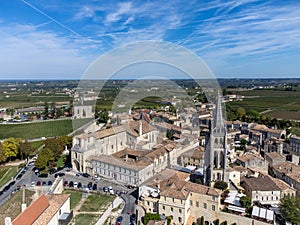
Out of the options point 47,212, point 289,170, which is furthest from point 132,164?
point 289,170

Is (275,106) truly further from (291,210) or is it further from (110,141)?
(291,210)

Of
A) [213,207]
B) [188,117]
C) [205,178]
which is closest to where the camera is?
[213,207]

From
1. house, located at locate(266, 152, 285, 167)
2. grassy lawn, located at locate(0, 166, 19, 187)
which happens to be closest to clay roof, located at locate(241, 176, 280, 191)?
house, located at locate(266, 152, 285, 167)

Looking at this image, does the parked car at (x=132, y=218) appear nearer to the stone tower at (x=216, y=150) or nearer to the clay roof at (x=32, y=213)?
the clay roof at (x=32, y=213)

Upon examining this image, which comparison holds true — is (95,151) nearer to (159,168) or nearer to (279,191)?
(159,168)

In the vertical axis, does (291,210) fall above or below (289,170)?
above

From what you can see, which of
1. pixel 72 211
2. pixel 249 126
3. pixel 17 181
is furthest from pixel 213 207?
pixel 249 126

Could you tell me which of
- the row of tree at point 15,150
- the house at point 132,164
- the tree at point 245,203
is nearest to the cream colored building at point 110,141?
the house at point 132,164

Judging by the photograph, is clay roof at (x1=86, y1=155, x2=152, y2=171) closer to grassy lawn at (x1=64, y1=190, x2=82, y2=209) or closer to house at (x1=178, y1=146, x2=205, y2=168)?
grassy lawn at (x1=64, y1=190, x2=82, y2=209)
